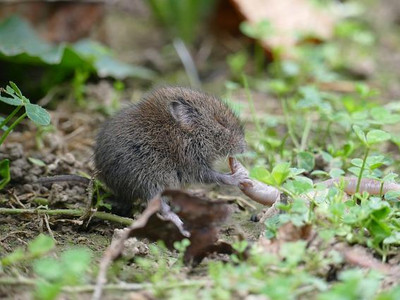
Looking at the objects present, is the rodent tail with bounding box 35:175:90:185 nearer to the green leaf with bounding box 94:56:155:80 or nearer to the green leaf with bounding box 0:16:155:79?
the green leaf with bounding box 0:16:155:79

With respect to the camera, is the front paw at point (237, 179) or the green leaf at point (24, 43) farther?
the green leaf at point (24, 43)

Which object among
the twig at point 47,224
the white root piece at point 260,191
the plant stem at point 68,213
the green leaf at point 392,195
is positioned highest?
the green leaf at point 392,195

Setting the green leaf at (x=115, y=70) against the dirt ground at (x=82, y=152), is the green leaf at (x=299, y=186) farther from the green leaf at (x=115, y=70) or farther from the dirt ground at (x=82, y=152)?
the green leaf at (x=115, y=70)

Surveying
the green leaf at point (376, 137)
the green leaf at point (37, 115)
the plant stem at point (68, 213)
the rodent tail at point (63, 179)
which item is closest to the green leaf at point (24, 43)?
the rodent tail at point (63, 179)

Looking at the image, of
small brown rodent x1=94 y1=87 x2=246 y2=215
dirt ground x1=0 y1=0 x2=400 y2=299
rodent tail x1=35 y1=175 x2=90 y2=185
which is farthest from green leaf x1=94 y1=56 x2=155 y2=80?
rodent tail x1=35 y1=175 x2=90 y2=185

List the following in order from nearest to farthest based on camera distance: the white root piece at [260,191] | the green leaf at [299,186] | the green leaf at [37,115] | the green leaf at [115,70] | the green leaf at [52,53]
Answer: the green leaf at [299,186], the green leaf at [37,115], the white root piece at [260,191], the green leaf at [52,53], the green leaf at [115,70]

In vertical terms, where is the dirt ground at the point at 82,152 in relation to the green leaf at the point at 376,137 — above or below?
below

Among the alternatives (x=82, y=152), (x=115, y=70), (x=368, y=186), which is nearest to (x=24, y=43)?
(x=115, y=70)

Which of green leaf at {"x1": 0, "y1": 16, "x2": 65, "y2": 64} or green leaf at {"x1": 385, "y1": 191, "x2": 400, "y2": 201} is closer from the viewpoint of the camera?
green leaf at {"x1": 385, "y1": 191, "x2": 400, "y2": 201}

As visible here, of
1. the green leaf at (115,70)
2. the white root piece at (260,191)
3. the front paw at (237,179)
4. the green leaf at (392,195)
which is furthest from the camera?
the green leaf at (115,70)
